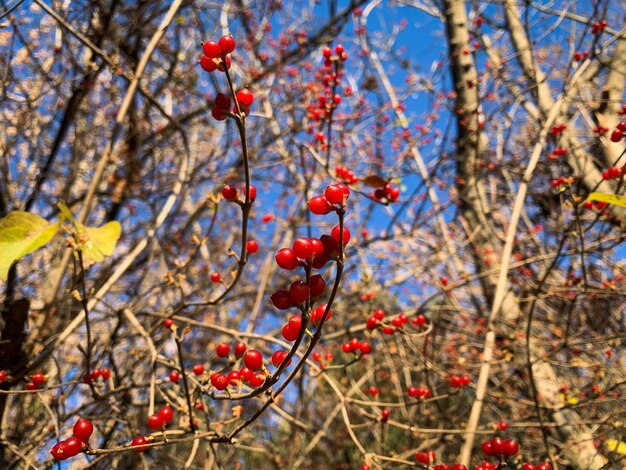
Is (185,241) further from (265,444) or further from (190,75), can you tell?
(265,444)

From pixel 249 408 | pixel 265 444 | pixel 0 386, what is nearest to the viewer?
pixel 0 386

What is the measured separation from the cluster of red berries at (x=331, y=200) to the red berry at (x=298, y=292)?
14 centimetres

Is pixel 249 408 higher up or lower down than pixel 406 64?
lower down

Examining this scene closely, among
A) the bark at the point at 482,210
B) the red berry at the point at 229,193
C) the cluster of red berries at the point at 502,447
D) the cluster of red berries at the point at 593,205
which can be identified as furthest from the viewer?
the bark at the point at 482,210

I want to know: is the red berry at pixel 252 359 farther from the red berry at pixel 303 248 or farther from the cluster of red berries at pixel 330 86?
the cluster of red berries at pixel 330 86

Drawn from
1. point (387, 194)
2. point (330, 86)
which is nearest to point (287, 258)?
point (387, 194)

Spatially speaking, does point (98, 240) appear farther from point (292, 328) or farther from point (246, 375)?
point (292, 328)

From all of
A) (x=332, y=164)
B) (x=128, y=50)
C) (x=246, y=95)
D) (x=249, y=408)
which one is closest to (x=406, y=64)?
(x=332, y=164)

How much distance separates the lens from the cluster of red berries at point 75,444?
0.86 meters

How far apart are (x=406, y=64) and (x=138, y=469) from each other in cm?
466

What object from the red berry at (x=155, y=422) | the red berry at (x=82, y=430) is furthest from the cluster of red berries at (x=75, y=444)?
the red berry at (x=155, y=422)

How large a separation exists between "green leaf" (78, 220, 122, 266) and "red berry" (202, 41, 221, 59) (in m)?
0.87

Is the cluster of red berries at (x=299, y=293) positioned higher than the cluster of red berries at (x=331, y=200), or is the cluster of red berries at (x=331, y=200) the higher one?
the cluster of red berries at (x=331, y=200)

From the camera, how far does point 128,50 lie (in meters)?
3.53
